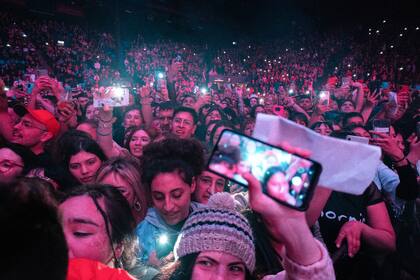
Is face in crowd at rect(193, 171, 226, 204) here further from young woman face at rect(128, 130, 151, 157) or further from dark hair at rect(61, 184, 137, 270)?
young woman face at rect(128, 130, 151, 157)

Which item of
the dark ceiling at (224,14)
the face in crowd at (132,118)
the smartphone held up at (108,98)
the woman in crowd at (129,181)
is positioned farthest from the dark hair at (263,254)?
the dark ceiling at (224,14)

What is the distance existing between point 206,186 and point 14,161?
174cm

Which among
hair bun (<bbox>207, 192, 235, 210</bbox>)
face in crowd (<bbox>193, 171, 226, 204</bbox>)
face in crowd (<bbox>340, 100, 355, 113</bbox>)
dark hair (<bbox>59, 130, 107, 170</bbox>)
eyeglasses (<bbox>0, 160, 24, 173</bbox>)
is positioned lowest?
face in crowd (<bbox>193, 171, 226, 204</bbox>)

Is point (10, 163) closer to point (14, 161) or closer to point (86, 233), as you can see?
point (14, 161)

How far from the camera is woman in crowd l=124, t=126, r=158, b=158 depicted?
417 cm

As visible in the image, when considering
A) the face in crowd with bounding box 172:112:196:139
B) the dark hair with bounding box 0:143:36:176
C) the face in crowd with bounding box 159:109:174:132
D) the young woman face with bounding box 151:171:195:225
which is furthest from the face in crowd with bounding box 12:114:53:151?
the face in crowd with bounding box 159:109:174:132

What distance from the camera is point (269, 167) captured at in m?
1.09

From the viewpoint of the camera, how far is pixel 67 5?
69.8ft

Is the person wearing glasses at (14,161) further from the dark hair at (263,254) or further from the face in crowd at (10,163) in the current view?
the dark hair at (263,254)

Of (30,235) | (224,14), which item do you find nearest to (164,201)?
(30,235)

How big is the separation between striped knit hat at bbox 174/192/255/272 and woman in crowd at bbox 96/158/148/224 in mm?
1127

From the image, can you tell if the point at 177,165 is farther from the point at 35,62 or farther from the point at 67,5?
the point at 67,5

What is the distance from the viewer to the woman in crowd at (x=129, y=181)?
279cm

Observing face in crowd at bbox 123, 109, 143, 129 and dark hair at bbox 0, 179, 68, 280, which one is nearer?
dark hair at bbox 0, 179, 68, 280
